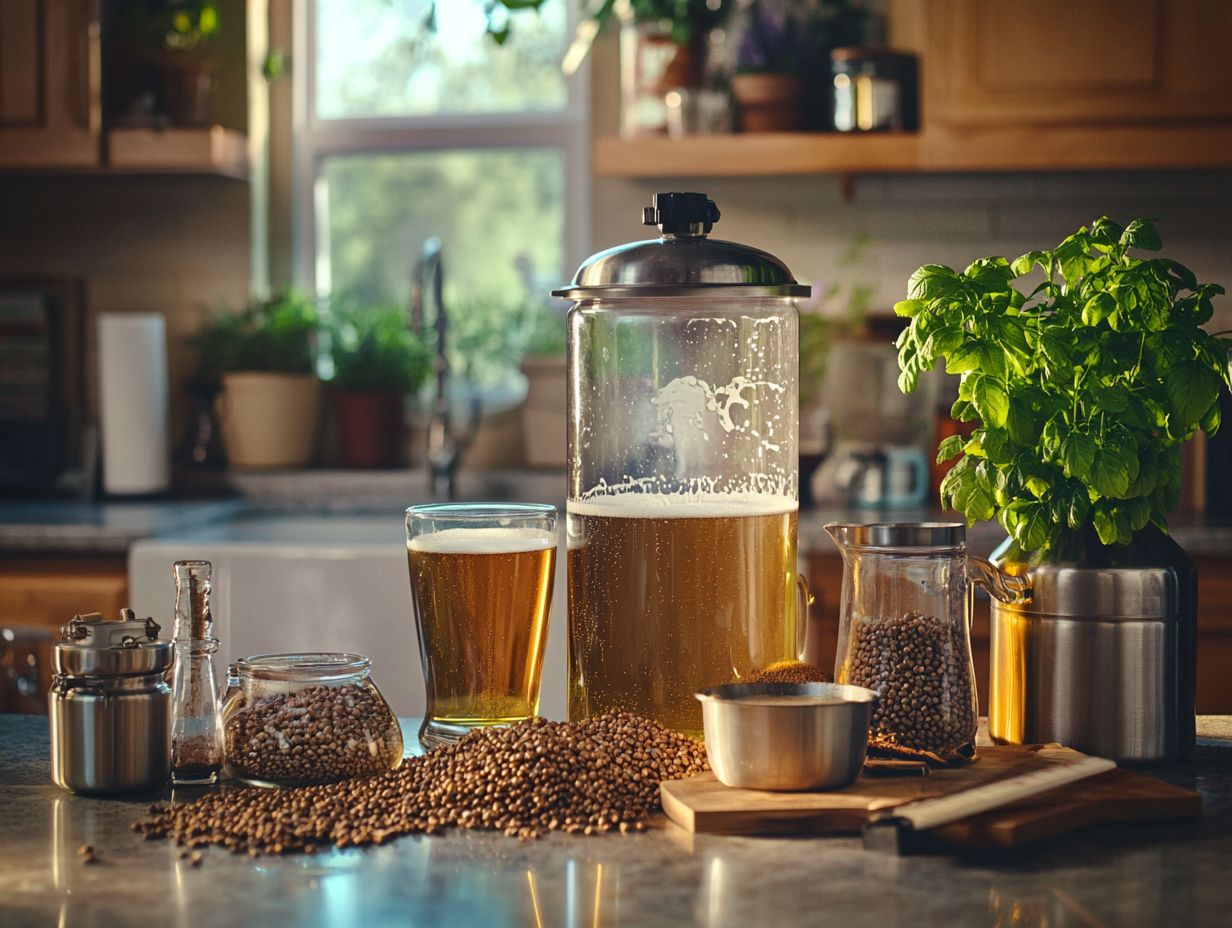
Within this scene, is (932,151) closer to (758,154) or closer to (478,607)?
(758,154)

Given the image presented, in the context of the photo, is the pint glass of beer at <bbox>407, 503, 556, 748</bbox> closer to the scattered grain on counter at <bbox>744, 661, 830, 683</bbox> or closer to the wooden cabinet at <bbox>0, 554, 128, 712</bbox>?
the scattered grain on counter at <bbox>744, 661, 830, 683</bbox>

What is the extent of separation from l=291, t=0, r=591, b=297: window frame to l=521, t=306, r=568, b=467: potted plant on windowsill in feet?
0.65

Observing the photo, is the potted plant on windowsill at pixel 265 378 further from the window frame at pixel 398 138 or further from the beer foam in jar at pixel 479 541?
the beer foam in jar at pixel 479 541

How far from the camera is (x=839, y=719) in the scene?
990 mm

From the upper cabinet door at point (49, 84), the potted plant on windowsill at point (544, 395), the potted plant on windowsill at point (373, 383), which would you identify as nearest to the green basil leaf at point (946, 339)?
the potted plant on windowsill at point (544, 395)

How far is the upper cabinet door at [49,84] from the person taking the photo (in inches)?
122

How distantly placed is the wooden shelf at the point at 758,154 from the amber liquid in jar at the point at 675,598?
74.8 inches

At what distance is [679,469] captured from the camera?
3.92 ft

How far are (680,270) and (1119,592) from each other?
413 millimetres

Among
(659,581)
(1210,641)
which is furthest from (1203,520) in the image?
(659,581)

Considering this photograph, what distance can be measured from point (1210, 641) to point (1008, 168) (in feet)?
3.21

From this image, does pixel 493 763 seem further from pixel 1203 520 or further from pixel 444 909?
pixel 1203 520

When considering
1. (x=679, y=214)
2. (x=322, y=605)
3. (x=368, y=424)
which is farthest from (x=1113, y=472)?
(x=368, y=424)

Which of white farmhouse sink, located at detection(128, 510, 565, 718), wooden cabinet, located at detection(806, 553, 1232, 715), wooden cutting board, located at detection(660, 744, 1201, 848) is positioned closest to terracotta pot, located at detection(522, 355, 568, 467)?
white farmhouse sink, located at detection(128, 510, 565, 718)
